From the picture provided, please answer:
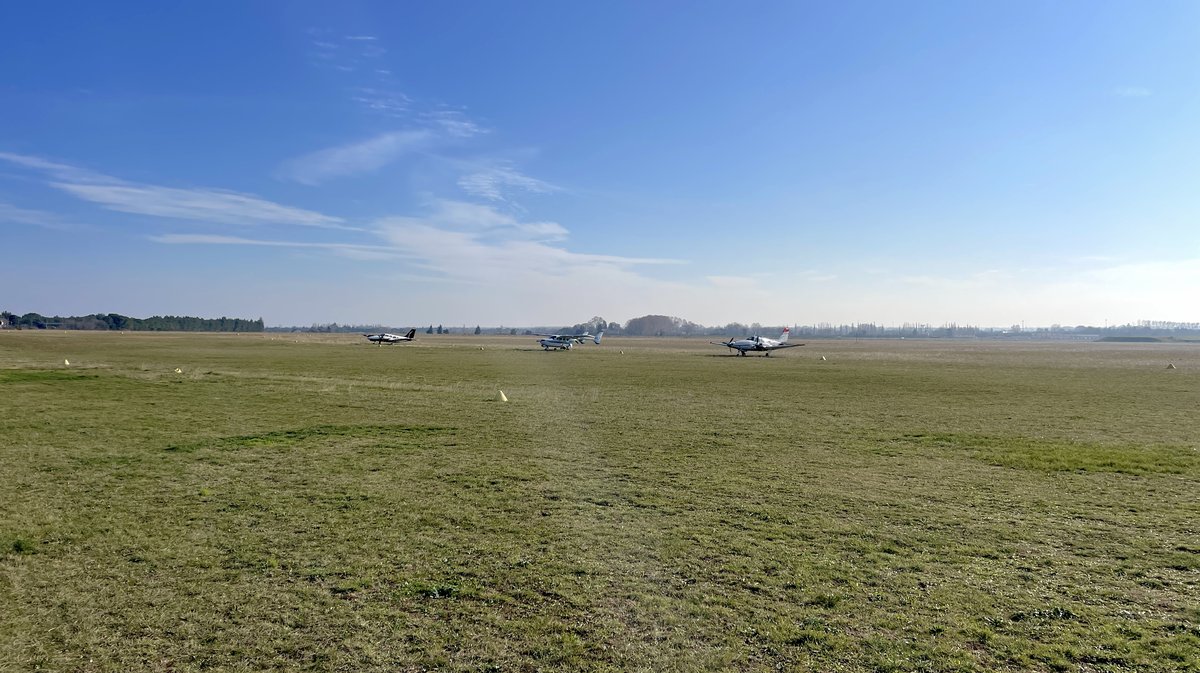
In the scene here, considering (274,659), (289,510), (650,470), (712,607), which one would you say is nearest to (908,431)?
(650,470)

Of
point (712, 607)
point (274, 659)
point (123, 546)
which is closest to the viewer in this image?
point (274, 659)

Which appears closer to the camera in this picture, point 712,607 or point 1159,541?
point 712,607

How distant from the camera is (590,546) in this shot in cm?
643

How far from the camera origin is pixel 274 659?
4180 mm

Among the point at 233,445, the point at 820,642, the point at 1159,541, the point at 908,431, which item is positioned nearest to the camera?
the point at 820,642

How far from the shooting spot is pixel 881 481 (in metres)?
9.46

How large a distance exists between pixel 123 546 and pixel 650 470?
269 inches

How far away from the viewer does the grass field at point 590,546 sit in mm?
4395

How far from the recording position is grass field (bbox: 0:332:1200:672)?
14.4 feet

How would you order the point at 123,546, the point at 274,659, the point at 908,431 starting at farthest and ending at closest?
the point at 908,431, the point at 123,546, the point at 274,659

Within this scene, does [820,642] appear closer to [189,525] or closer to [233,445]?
[189,525]

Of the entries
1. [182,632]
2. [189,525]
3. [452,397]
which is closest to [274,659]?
[182,632]

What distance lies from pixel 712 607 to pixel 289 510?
17.8 feet

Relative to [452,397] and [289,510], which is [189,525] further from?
[452,397]
